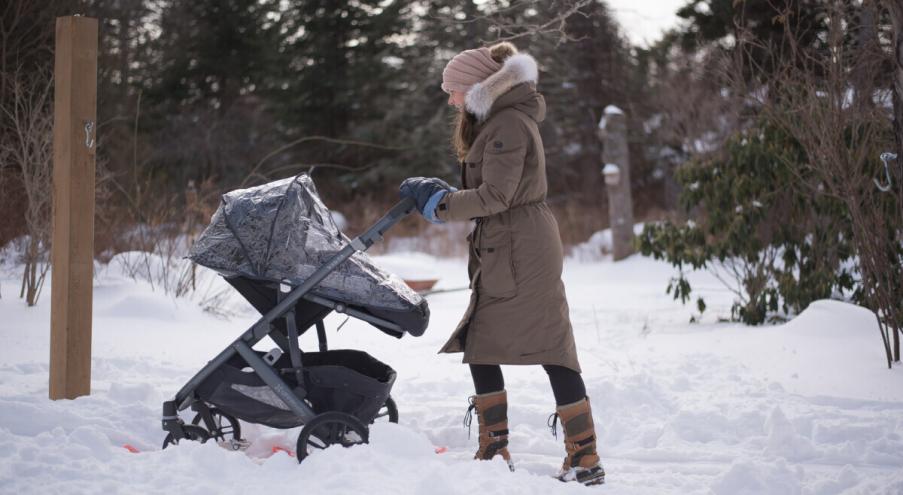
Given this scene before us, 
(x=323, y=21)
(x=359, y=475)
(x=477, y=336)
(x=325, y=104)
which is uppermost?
(x=323, y=21)

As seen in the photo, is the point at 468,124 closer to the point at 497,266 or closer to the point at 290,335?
the point at 497,266

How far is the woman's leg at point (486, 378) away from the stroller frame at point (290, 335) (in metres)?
0.38

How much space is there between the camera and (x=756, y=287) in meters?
7.39

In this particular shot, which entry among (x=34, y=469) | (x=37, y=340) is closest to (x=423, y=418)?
(x=34, y=469)

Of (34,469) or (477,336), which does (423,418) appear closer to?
(477,336)

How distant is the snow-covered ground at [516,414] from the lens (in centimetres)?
303

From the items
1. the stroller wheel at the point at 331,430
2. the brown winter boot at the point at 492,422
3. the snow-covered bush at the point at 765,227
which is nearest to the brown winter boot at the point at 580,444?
the brown winter boot at the point at 492,422

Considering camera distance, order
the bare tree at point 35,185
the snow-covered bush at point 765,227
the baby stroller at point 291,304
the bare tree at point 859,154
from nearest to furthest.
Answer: the baby stroller at point 291,304 < the bare tree at point 859,154 < the bare tree at point 35,185 < the snow-covered bush at point 765,227

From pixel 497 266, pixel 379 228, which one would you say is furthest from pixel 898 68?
pixel 379 228

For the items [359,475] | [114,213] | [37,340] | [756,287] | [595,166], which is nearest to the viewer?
[359,475]

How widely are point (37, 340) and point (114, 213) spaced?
3474mm

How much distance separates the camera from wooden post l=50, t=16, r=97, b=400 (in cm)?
411

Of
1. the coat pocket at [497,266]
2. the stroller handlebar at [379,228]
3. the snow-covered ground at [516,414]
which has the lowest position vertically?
the snow-covered ground at [516,414]

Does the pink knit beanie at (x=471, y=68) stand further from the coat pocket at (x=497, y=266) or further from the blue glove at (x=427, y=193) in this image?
the coat pocket at (x=497, y=266)
